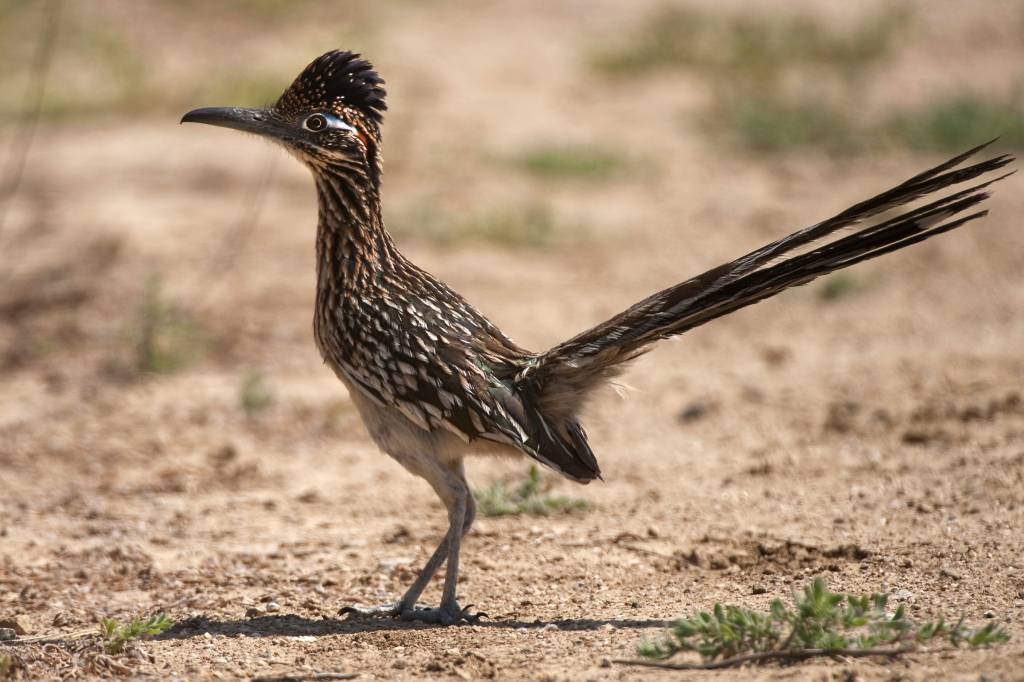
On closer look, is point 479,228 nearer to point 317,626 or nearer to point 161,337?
point 161,337

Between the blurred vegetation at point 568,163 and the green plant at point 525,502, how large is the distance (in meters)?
5.78

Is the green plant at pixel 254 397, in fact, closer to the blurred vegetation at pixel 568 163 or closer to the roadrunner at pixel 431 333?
the roadrunner at pixel 431 333

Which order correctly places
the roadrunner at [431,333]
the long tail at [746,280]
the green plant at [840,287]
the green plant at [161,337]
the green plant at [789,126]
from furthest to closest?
the green plant at [789,126] < the green plant at [840,287] < the green plant at [161,337] < the roadrunner at [431,333] < the long tail at [746,280]

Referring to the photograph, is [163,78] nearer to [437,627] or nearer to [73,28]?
[73,28]

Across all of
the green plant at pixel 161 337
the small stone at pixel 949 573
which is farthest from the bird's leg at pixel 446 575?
the green plant at pixel 161 337

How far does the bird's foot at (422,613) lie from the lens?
5.50 meters

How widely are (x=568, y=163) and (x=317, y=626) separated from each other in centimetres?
755

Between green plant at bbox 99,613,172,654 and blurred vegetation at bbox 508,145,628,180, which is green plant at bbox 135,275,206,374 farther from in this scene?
blurred vegetation at bbox 508,145,628,180

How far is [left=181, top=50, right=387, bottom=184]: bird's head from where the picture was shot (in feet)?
19.5

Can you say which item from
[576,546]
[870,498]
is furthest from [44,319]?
[870,498]

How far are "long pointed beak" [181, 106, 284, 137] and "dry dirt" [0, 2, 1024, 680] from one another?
2.09 metres

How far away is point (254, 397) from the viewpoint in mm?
8227

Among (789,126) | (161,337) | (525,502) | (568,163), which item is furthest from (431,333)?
(789,126)

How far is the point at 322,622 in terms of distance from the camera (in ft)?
18.4
